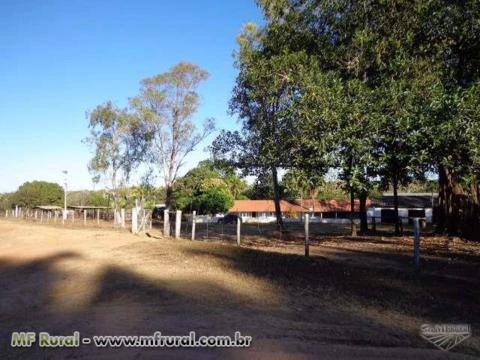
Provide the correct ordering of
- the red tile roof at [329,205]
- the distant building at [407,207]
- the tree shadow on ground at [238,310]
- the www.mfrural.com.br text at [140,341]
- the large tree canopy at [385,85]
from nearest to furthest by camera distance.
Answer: the tree shadow on ground at [238,310] → the www.mfrural.com.br text at [140,341] → the large tree canopy at [385,85] → the distant building at [407,207] → the red tile roof at [329,205]

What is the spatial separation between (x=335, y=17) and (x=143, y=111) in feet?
104

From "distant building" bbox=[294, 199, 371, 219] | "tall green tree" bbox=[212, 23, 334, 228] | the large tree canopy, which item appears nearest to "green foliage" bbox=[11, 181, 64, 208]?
"distant building" bbox=[294, 199, 371, 219]

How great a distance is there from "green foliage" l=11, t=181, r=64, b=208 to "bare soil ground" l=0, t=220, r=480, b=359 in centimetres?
9397

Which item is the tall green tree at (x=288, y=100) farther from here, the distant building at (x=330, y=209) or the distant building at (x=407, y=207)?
the distant building at (x=330, y=209)

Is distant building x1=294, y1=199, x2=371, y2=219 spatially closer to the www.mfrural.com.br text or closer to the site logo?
the site logo

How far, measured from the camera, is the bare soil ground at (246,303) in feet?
17.9

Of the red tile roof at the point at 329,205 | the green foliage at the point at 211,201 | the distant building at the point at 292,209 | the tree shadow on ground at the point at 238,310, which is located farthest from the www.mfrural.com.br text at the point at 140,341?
the red tile roof at the point at 329,205

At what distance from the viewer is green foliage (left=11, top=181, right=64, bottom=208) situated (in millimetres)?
99250

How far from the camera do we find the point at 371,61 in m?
14.4

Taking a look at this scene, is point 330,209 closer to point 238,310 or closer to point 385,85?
point 385,85

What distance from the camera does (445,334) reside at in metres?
5.80

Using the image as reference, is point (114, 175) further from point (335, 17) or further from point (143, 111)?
point (335, 17)

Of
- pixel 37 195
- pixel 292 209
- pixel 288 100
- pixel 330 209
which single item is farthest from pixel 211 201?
pixel 288 100

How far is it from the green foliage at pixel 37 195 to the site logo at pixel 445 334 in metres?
101
